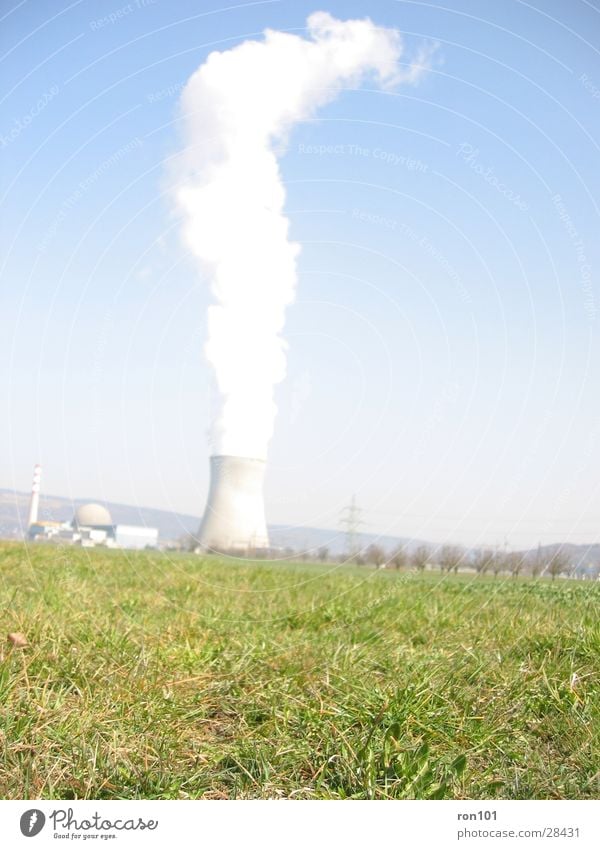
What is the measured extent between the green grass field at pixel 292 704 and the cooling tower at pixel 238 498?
412 inches

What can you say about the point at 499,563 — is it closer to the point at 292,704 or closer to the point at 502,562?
the point at 502,562

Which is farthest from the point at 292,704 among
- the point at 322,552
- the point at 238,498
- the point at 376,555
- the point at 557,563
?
the point at 238,498

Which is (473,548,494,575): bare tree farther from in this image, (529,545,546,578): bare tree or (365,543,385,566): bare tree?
(365,543,385,566): bare tree

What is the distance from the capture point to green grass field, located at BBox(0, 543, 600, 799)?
2314mm

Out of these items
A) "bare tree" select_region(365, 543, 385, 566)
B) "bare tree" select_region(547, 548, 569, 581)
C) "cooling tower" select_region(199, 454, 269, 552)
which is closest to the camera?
"bare tree" select_region(547, 548, 569, 581)

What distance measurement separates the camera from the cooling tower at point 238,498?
1515cm

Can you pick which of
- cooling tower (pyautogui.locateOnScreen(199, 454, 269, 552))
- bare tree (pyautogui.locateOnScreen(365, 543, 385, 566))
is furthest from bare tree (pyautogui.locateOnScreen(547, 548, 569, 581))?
cooling tower (pyautogui.locateOnScreen(199, 454, 269, 552))

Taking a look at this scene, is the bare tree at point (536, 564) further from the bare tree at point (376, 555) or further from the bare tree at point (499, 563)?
the bare tree at point (376, 555)
